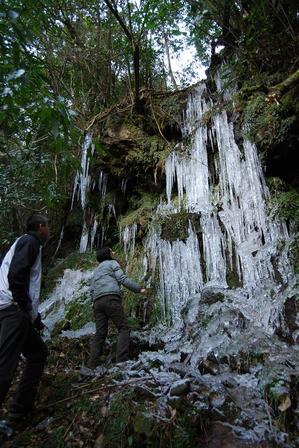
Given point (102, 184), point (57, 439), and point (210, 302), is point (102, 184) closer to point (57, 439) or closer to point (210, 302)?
point (210, 302)

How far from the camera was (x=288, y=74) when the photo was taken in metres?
6.88

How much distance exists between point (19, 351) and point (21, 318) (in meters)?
0.24

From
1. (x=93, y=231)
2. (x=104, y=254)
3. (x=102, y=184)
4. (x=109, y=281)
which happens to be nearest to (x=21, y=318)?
(x=109, y=281)

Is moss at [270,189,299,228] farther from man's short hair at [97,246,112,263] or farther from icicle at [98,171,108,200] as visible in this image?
icicle at [98,171,108,200]

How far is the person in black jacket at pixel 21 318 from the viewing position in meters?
2.75

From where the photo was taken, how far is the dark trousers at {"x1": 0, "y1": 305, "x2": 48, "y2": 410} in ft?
8.85

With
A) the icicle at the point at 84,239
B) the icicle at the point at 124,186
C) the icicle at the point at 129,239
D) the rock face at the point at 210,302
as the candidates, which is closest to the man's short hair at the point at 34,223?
the rock face at the point at 210,302

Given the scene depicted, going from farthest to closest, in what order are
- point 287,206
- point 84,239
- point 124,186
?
point 84,239, point 124,186, point 287,206

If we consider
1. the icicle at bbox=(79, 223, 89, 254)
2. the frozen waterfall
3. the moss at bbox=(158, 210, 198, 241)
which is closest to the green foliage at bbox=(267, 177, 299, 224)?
the frozen waterfall

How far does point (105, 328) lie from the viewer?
4438 millimetres

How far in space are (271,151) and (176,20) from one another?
5.09 metres

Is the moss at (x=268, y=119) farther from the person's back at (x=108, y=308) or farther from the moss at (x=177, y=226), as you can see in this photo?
the person's back at (x=108, y=308)

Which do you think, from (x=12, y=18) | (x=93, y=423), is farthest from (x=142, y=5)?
(x=93, y=423)

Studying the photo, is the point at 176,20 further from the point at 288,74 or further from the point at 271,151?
the point at 271,151
